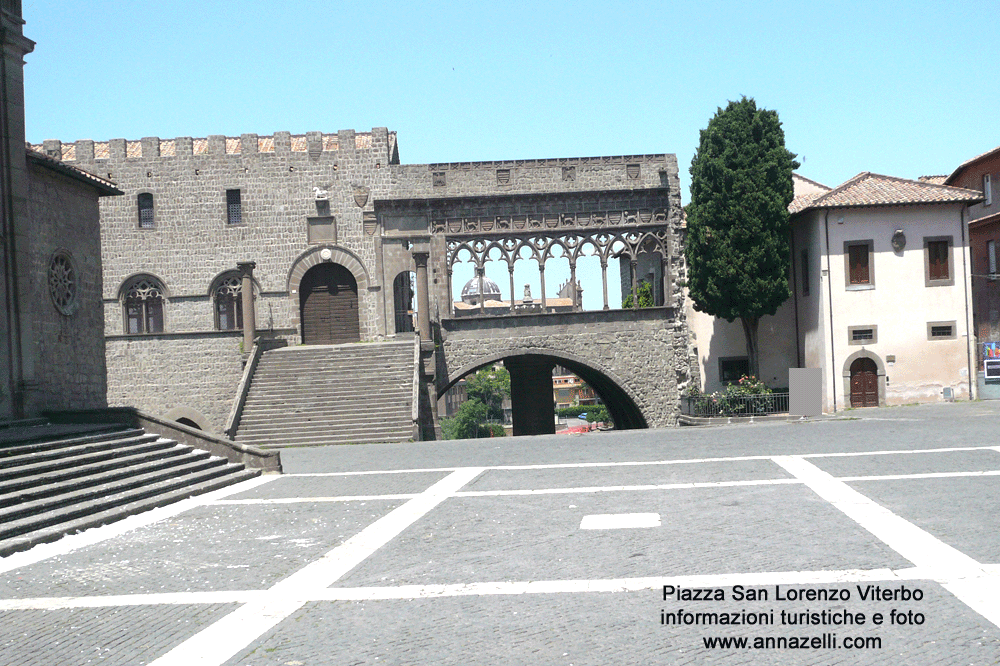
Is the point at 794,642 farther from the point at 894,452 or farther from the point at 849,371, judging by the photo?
the point at 849,371

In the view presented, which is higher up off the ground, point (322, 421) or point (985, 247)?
point (985, 247)

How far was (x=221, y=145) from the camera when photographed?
3428cm

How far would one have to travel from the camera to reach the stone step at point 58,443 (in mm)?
13016

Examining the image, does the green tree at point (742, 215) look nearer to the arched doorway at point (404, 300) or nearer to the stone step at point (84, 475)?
the arched doorway at point (404, 300)

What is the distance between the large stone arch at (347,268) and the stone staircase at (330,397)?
15.2ft

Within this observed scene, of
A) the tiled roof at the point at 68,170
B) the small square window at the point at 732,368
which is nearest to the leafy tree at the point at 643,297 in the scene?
the small square window at the point at 732,368

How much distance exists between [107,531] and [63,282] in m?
10.2

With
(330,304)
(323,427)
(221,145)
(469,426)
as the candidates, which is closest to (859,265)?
(330,304)

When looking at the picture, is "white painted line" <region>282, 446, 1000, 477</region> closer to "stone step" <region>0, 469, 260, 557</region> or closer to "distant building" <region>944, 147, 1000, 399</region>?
"stone step" <region>0, 469, 260, 557</region>

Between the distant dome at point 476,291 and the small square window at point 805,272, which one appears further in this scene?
the distant dome at point 476,291

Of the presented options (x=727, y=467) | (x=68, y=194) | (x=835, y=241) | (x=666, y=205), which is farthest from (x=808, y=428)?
(x=68, y=194)

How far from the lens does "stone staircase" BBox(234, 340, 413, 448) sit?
24156 mm

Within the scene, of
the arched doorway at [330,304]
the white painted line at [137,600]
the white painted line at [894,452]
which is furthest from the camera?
the arched doorway at [330,304]

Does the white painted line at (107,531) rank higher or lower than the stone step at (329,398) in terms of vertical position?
lower
